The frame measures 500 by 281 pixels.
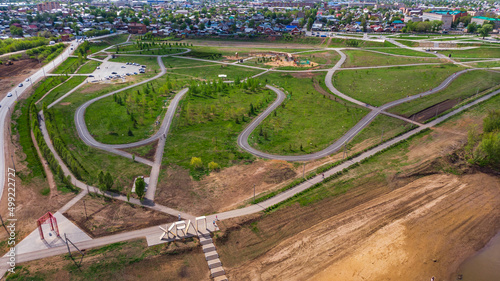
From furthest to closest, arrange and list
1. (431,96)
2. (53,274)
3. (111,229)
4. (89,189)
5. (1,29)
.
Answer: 1. (1,29)
2. (431,96)
3. (89,189)
4. (111,229)
5. (53,274)

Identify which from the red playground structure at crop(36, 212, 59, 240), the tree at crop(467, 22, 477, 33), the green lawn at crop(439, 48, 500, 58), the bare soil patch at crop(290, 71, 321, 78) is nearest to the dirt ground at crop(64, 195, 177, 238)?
the red playground structure at crop(36, 212, 59, 240)

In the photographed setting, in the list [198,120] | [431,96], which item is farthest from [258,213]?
[431,96]

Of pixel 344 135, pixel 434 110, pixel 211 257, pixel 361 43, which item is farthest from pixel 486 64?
pixel 211 257

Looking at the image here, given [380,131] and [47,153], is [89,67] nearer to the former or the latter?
[47,153]

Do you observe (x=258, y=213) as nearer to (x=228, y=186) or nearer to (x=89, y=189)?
(x=228, y=186)

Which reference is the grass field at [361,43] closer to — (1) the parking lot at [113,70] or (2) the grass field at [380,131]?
(2) the grass field at [380,131]

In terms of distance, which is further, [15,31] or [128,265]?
[15,31]
